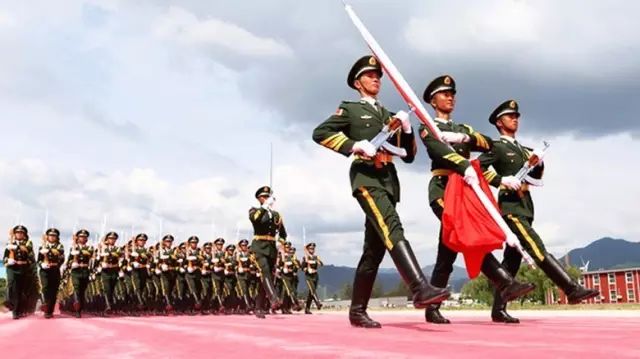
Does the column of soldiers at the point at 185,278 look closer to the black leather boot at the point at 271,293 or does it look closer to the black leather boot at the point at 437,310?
the black leather boot at the point at 271,293

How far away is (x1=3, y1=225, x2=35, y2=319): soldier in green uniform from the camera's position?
13.9m

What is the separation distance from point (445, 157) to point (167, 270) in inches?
560

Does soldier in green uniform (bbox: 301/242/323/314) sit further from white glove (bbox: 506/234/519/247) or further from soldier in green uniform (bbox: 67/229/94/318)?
white glove (bbox: 506/234/519/247)

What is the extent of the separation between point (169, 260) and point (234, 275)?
194 cm

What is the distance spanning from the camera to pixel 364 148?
5.23 metres

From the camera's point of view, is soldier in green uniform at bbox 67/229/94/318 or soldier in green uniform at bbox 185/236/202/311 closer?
soldier in green uniform at bbox 67/229/94/318

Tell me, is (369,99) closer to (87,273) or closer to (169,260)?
(87,273)

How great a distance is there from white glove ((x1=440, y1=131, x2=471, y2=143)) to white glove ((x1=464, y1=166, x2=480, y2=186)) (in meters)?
0.36

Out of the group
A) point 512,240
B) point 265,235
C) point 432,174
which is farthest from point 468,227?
point 265,235

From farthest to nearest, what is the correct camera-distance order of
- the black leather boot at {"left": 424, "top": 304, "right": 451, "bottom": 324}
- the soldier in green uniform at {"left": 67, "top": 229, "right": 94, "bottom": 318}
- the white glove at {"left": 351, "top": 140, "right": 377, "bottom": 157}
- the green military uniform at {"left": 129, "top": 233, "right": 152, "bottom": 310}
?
the green military uniform at {"left": 129, "top": 233, "right": 152, "bottom": 310} → the soldier in green uniform at {"left": 67, "top": 229, "right": 94, "bottom": 318} → the black leather boot at {"left": 424, "top": 304, "right": 451, "bottom": 324} → the white glove at {"left": 351, "top": 140, "right": 377, "bottom": 157}

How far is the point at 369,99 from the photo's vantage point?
233 inches

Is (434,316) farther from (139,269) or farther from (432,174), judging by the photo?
(139,269)

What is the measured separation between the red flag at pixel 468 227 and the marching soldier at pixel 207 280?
1421cm

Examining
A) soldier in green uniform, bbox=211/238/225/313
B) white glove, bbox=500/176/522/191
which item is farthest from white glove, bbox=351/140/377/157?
soldier in green uniform, bbox=211/238/225/313
